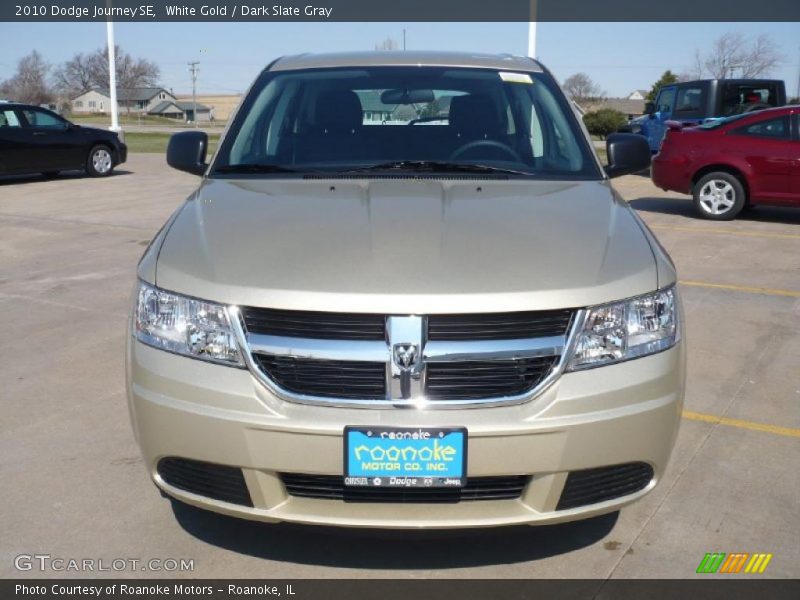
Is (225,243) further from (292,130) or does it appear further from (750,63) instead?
(750,63)

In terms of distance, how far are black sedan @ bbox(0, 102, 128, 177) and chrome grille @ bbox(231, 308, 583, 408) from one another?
14248 millimetres

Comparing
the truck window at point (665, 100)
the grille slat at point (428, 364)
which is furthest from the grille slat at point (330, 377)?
the truck window at point (665, 100)

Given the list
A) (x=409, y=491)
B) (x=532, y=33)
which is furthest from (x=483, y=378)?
(x=532, y=33)

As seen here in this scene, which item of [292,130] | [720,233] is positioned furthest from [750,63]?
[292,130]

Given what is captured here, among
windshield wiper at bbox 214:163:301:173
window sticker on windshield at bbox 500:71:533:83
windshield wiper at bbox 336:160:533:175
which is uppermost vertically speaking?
window sticker on windshield at bbox 500:71:533:83

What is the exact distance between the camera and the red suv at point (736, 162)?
10.7 m

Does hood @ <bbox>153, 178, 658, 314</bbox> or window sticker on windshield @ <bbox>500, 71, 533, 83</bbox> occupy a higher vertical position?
window sticker on windshield @ <bbox>500, 71, 533, 83</bbox>

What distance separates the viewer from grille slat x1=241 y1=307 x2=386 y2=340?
2.49 m

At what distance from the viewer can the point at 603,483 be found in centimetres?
266

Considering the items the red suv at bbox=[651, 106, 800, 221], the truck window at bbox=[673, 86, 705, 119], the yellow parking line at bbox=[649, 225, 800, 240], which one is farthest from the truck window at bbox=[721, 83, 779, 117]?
the yellow parking line at bbox=[649, 225, 800, 240]

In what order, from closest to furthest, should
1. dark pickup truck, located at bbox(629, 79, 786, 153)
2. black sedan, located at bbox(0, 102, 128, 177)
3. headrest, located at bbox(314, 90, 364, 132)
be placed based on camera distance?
headrest, located at bbox(314, 90, 364, 132) < black sedan, located at bbox(0, 102, 128, 177) < dark pickup truck, located at bbox(629, 79, 786, 153)

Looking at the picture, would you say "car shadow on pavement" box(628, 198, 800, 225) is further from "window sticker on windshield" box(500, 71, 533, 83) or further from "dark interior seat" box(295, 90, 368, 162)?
"dark interior seat" box(295, 90, 368, 162)

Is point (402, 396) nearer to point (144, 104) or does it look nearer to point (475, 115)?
point (475, 115)

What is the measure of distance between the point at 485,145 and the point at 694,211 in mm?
9503
